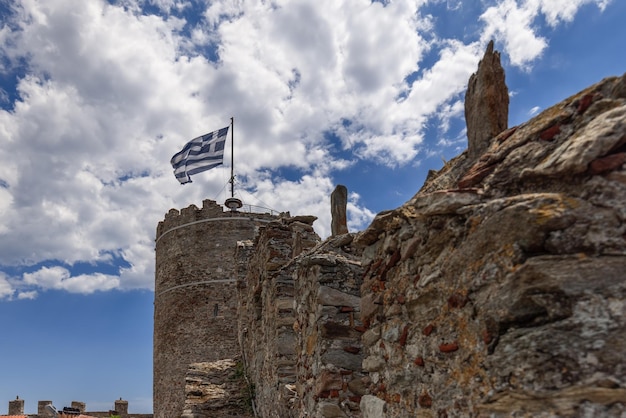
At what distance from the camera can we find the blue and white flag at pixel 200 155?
70.4 feet

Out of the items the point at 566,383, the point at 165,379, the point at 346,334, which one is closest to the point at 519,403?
the point at 566,383

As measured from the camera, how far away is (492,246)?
2215mm

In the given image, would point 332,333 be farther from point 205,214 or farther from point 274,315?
point 205,214

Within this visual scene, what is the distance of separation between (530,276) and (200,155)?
20.5 m

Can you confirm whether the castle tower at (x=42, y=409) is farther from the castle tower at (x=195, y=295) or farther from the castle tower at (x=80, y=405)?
the castle tower at (x=195, y=295)

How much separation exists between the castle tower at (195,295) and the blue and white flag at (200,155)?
2121mm

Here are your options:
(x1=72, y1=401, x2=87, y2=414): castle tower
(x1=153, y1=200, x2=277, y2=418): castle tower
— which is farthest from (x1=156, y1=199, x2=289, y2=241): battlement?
(x1=72, y1=401, x2=87, y2=414): castle tower

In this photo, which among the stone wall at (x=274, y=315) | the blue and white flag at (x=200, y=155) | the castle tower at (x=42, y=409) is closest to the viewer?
the stone wall at (x=274, y=315)

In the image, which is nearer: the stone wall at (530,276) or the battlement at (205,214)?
the stone wall at (530,276)

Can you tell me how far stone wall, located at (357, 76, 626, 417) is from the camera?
183cm

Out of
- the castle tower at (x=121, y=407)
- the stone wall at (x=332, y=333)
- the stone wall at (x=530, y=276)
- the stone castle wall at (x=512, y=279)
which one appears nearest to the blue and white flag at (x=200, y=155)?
the castle tower at (x=121, y=407)

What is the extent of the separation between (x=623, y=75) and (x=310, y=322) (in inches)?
137

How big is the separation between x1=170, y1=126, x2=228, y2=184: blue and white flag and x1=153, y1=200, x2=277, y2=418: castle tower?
212 cm

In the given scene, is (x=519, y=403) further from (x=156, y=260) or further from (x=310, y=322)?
(x=156, y=260)
